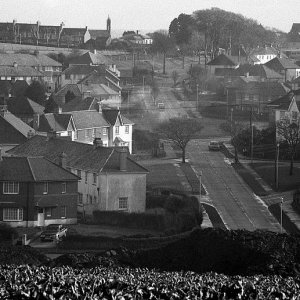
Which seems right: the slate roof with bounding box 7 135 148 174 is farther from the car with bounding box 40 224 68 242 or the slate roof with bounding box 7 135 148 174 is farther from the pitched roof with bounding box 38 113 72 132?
the car with bounding box 40 224 68 242

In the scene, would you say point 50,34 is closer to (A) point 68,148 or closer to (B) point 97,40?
(B) point 97,40

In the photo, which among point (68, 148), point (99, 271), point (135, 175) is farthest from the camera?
point (68, 148)

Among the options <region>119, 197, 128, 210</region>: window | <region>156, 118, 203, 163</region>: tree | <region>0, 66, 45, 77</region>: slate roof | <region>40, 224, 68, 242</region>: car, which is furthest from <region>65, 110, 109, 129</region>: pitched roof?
<region>0, 66, 45, 77</region>: slate roof

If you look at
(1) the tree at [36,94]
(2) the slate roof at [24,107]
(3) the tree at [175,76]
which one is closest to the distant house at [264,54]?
(3) the tree at [175,76]

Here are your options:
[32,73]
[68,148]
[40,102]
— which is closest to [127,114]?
[40,102]

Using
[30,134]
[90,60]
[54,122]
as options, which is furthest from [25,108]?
[90,60]

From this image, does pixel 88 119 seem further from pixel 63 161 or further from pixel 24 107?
pixel 63 161
